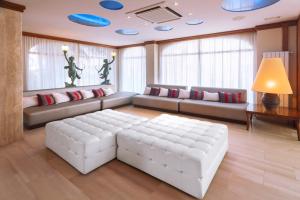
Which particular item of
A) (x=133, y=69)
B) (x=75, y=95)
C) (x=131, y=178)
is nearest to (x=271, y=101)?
(x=131, y=178)

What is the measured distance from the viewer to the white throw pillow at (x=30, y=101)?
430 centimetres

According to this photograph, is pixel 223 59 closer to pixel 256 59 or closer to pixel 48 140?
pixel 256 59

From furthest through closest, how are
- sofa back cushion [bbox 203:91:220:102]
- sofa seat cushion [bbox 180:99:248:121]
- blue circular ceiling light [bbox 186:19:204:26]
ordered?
1. sofa back cushion [bbox 203:91:220:102]
2. sofa seat cushion [bbox 180:99:248:121]
3. blue circular ceiling light [bbox 186:19:204:26]

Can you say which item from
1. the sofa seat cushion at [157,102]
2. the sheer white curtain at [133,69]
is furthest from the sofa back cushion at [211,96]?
the sheer white curtain at [133,69]

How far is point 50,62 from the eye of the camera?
5.93 m

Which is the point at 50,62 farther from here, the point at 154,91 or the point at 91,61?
the point at 154,91

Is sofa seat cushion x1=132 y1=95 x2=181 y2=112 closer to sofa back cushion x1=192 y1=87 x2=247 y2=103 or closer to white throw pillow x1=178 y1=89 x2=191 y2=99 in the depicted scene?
white throw pillow x1=178 y1=89 x2=191 y2=99

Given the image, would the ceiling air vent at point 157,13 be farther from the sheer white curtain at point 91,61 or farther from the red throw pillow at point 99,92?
the sheer white curtain at point 91,61

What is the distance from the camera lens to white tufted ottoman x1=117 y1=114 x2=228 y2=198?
183 cm

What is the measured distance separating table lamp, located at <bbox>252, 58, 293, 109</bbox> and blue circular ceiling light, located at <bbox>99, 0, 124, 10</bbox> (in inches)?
122

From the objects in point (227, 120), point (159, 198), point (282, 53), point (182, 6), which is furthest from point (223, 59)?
point (159, 198)

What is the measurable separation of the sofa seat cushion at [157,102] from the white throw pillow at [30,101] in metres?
3.01

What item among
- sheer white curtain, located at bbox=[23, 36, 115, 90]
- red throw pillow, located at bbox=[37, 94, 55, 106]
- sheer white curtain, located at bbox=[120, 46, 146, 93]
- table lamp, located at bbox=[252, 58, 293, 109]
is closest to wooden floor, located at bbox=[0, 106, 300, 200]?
table lamp, located at bbox=[252, 58, 293, 109]

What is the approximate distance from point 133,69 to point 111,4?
15.8 feet
